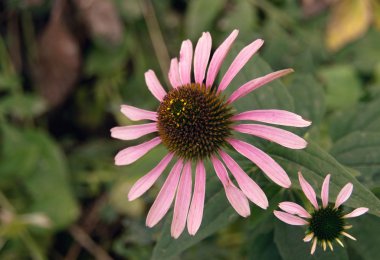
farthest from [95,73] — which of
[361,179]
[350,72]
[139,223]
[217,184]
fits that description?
[361,179]

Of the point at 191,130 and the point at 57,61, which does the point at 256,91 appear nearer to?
the point at 191,130

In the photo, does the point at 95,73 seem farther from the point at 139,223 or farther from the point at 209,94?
the point at 209,94

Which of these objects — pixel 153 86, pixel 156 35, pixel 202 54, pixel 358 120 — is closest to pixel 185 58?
pixel 202 54

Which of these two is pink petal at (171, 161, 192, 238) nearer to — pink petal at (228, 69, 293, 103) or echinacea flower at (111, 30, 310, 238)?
echinacea flower at (111, 30, 310, 238)

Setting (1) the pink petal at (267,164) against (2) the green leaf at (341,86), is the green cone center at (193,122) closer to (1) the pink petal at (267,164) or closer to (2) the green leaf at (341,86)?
(1) the pink petal at (267,164)

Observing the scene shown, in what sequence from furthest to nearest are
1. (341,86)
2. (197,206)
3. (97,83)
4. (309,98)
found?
(97,83) → (341,86) → (309,98) → (197,206)
